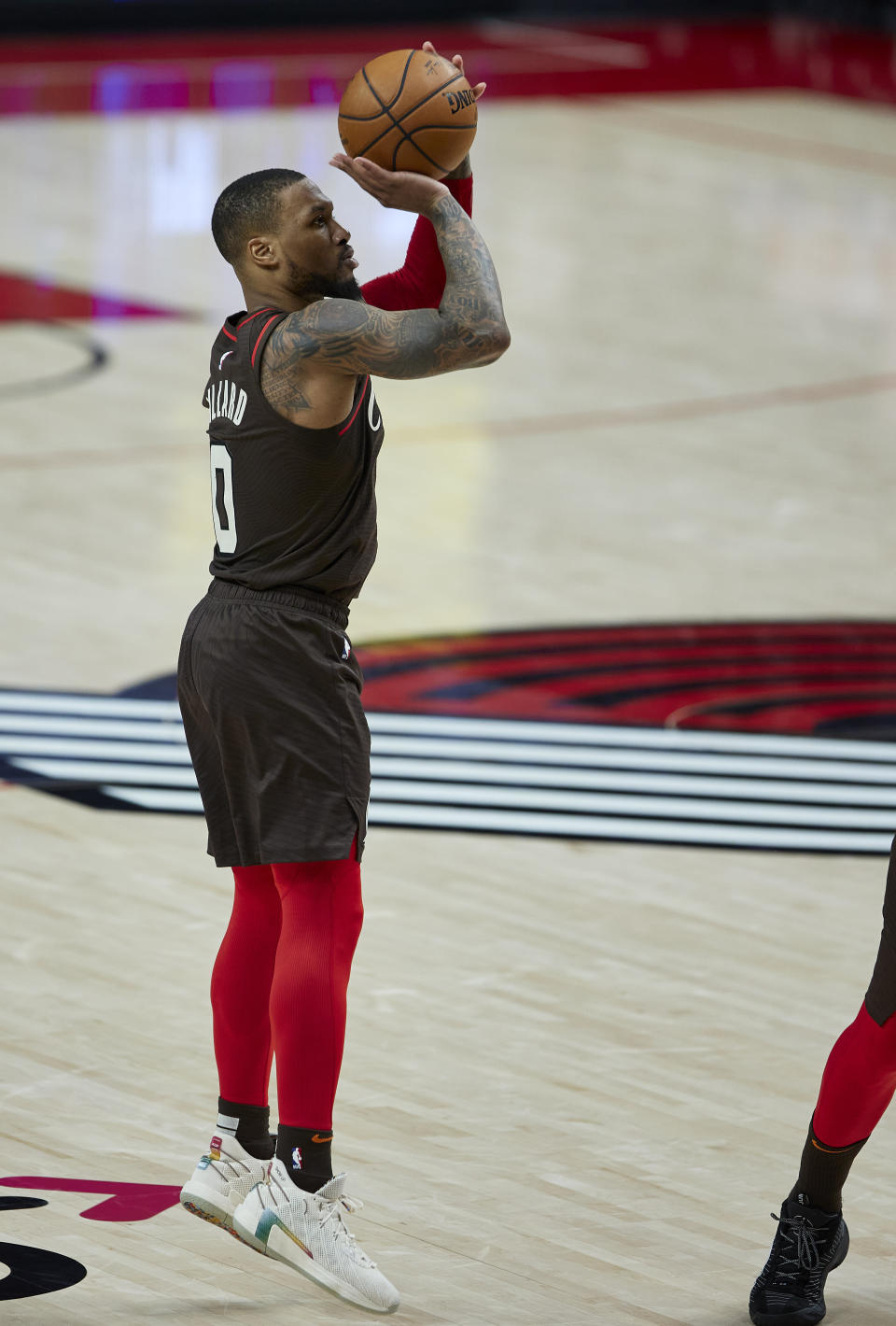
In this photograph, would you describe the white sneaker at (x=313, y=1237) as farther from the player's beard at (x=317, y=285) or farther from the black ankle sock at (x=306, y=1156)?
the player's beard at (x=317, y=285)

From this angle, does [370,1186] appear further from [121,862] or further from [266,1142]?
[121,862]

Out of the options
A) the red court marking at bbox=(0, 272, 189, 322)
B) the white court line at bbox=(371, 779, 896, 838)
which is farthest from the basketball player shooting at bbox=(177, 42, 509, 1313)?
the red court marking at bbox=(0, 272, 189, 322)

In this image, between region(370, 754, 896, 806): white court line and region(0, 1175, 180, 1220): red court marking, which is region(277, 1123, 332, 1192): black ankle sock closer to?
region(0, 1175, 180, 1220): red court marking

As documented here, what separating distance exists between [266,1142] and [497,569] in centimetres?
500

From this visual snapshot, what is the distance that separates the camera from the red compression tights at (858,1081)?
3.94 m

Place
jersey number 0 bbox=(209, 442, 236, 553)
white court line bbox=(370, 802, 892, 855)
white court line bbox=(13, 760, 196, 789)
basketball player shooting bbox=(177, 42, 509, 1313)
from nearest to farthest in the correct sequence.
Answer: basketball player shooting bbox=(177, 42, 509, 1313) → jersey number 0 bbox=(209, 442, 236, 553) → white court line bbox=(370, 802, 892, 855) → white court line bbox=(13, 760, 196, 789)

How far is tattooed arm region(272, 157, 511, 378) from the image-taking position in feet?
12.5

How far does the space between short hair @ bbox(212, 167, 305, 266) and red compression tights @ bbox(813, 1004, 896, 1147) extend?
1.60m

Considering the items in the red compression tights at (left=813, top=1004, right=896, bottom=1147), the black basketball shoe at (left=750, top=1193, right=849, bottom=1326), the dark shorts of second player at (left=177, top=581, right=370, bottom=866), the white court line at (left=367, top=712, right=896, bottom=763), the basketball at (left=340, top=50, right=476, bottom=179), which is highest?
the basketball at (left=340, top=50, right=476, bottom=179)

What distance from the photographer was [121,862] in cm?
617

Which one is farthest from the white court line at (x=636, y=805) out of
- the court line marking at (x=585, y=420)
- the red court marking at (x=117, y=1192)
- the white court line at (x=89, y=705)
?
the court line marking at (x=585, y=420)

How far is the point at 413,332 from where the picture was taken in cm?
381

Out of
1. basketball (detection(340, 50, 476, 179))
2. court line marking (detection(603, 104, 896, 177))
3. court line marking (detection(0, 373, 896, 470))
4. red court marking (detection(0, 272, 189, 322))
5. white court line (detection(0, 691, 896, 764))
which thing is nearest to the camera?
basketball (detection(340, 50, 476, 179))

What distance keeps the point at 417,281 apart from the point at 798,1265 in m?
1.79
